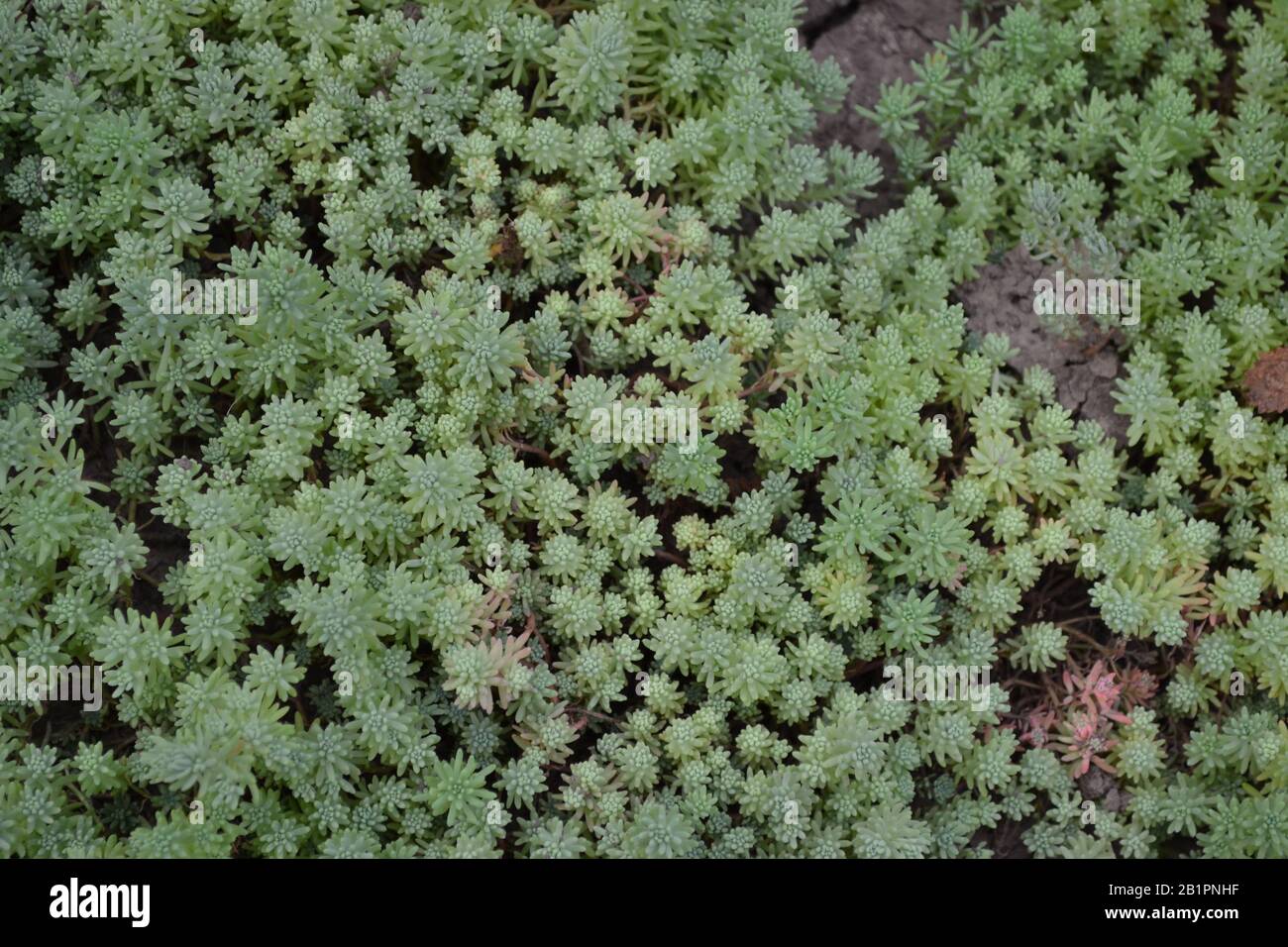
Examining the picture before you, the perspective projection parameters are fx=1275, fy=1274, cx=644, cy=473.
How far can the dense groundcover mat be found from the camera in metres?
4.91

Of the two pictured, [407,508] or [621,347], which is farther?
[621,347]

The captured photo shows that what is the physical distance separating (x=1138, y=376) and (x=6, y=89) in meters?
4.97

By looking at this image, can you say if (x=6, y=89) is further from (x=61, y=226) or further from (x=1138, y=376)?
(x=1138, y=376)

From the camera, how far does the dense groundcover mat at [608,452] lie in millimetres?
4914

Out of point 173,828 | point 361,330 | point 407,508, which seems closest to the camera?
point 173,828

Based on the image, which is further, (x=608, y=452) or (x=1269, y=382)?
(x=1269, y=382)

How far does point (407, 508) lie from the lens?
5027 mm

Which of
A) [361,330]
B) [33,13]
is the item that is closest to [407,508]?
[361,330]

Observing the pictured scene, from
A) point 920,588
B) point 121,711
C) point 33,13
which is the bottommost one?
point 121,711

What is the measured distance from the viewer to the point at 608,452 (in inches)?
209

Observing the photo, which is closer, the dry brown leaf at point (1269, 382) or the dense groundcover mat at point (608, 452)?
the dense groundcover mat at point (608, 452)

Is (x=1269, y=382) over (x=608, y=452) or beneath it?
over

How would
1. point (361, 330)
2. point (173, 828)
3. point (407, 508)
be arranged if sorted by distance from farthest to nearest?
point (361, 330), point (407, 508), point (173, 828)

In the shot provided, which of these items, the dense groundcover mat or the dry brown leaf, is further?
the dry brown leaf
